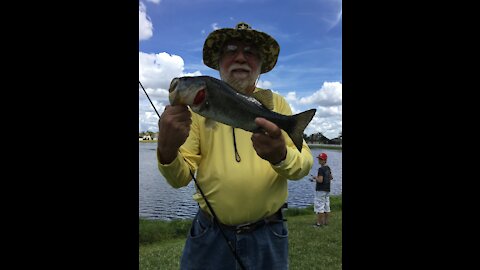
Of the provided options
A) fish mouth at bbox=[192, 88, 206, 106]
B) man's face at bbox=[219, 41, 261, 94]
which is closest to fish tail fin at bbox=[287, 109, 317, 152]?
man's face at bbox=[219, 41, 261, 94]

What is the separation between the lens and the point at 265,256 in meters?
2.85

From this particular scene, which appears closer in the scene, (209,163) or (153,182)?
(209,163)

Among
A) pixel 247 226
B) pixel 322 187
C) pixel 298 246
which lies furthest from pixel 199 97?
pixel 322 187

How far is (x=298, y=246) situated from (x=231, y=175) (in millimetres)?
8349

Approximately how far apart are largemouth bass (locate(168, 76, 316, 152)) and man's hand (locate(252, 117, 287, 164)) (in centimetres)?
5

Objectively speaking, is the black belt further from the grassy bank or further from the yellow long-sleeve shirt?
the grassy bank

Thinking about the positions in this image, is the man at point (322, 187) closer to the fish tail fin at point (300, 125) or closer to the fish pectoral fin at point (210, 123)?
the fish tail fin at point (300, 125)

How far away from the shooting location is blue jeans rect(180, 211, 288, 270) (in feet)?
9.27

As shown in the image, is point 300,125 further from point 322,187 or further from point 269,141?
point 322,187

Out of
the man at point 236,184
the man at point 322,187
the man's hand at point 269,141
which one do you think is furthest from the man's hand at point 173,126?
the man at point 322,187

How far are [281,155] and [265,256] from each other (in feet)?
2.96

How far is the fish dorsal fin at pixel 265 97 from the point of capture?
2510 mm
